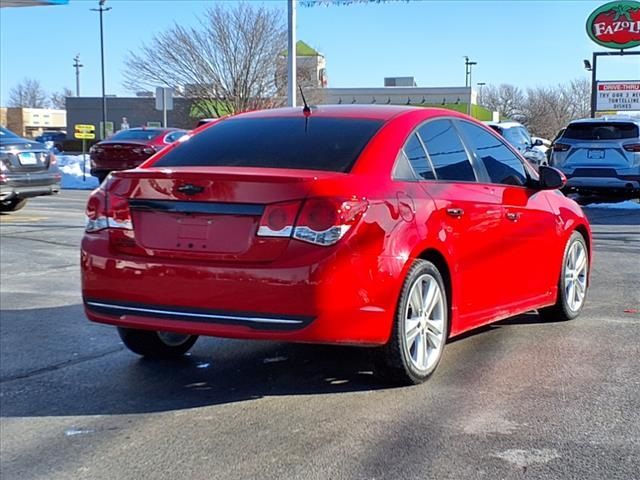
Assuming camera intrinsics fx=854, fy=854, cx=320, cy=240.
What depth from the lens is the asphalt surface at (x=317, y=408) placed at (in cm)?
374

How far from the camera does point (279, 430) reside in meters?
4.14

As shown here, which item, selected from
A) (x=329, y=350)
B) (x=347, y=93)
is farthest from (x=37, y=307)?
(x=347, y=93)

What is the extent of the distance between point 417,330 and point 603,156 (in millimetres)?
12250

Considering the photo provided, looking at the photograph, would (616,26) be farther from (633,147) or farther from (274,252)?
(274,252)

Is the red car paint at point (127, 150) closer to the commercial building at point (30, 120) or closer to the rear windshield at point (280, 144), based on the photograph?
the rear windshield at point (280, 144)

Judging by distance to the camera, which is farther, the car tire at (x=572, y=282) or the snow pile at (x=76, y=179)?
the snow pile at (x=76, y=179)

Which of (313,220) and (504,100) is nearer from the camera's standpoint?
(313,220)

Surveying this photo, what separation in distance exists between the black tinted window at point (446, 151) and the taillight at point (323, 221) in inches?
42.7

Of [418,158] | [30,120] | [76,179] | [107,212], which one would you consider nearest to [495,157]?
[418,158]

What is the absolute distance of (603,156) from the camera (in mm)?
15812

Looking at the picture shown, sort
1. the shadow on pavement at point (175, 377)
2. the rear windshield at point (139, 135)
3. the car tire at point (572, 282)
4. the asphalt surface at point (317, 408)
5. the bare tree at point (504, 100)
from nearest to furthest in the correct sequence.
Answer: the asphalt surface at point (317, 408) < the shadow on pavement at point (175, 377) < the car tire at point (572, 282) < the rear windshield at point (139, 135) < the bare tree at point (504, 100)

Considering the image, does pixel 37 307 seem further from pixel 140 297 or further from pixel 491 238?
pixel 491 238

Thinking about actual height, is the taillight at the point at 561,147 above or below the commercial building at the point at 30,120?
below

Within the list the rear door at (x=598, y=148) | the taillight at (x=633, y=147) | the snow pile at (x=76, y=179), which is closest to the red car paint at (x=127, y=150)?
the snow pile at (x=76, y=179)
